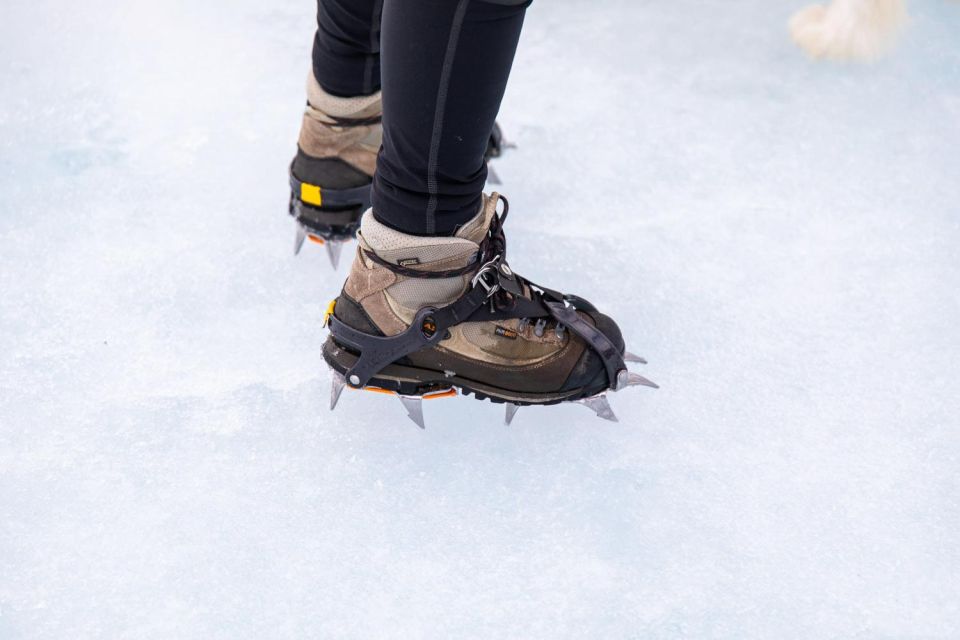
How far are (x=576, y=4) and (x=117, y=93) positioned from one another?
3.29ft

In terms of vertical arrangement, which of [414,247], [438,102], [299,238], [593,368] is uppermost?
[438,102]

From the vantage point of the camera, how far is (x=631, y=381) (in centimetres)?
116

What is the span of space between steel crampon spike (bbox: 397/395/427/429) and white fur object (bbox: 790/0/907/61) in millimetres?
1266

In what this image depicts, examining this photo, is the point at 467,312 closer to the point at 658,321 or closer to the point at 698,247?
the point at 658,321

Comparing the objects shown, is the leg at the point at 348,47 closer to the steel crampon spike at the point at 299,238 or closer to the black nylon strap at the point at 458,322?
the steel crampon spike at the point at 299,238

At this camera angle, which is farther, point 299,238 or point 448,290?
point 299,238

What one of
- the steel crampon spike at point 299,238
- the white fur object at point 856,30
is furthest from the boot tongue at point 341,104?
the white fur object at point 856,30

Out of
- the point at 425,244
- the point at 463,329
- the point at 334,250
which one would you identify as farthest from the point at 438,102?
the point at 334,250

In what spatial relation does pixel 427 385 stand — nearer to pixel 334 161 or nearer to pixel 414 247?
pixel 414 247

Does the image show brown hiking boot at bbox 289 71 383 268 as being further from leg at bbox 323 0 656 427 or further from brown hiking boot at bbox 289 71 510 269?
leg at bbox 323 0 656 427

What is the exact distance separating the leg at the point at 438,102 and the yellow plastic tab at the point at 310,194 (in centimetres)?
32

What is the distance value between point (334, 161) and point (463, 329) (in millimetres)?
383

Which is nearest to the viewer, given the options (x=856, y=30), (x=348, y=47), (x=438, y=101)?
(x=438, y=101)

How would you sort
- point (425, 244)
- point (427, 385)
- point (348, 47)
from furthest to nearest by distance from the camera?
point (348, 47) < point (427, 385) < point (425, 244)
